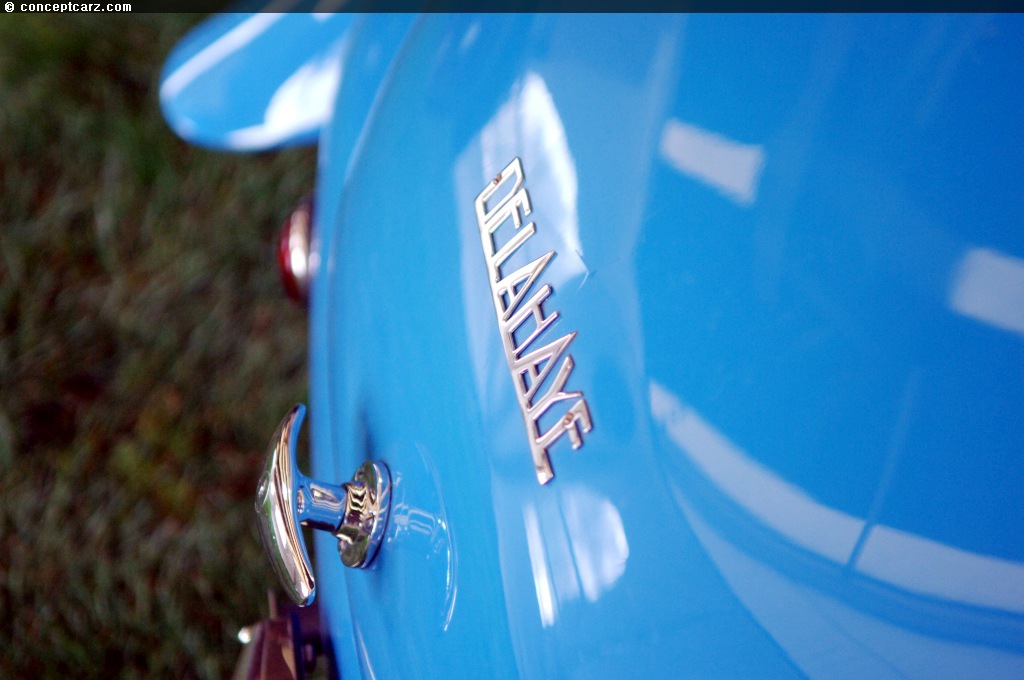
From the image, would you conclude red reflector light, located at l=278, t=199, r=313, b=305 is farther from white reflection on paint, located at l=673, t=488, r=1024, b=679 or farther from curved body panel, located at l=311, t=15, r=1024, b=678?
white reflection on paint, located at l=673, t=488, r=1024, b=679

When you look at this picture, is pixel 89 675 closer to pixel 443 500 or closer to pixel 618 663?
pixel 443 500

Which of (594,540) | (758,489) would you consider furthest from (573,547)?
(758,489)

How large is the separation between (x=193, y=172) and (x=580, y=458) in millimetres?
1833

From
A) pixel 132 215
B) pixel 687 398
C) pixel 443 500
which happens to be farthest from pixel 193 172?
pixel 687 398

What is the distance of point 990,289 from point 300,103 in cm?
129

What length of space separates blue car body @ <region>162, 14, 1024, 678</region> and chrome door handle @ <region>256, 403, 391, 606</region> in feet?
0.08

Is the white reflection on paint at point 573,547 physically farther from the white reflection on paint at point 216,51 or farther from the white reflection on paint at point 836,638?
the white reflection on paint at point 216,51

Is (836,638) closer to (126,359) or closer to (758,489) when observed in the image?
(758,489)

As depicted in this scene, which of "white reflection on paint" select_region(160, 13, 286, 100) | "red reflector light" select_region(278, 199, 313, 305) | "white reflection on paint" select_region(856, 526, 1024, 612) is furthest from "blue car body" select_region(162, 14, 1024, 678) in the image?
"white reflection on paint" select_region(160, 13, 286, 100)

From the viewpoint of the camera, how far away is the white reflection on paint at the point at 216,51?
5.55 ft

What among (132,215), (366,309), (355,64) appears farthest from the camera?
(132,215)

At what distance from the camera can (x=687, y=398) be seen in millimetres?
693

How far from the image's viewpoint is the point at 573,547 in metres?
0.72

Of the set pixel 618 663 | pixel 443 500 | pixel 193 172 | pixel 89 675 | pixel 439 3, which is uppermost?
pixel 193 172
